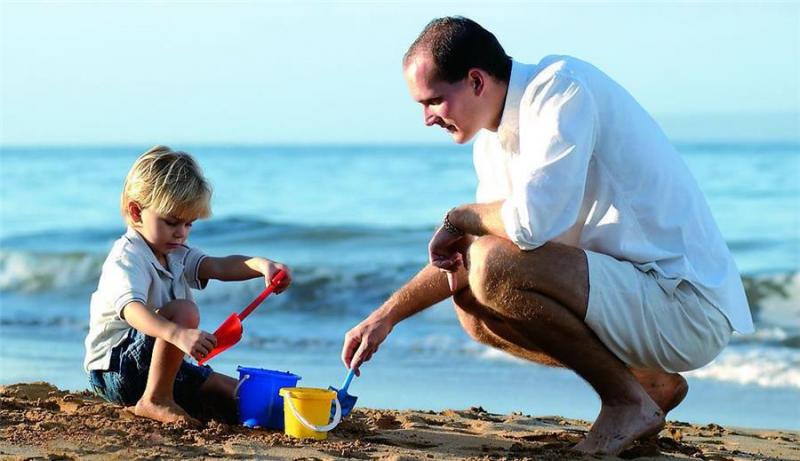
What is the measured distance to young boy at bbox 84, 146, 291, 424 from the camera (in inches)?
153

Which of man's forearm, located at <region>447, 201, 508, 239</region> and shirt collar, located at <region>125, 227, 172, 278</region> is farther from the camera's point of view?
shirt collar, located at <region>125, 227, 172, 278</region>

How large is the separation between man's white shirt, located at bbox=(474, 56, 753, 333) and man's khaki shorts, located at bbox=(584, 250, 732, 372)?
0.04 metres

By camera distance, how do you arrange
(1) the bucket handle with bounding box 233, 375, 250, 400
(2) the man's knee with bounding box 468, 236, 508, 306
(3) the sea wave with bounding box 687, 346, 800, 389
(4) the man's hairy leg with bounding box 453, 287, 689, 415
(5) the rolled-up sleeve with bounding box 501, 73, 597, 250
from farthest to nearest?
(3) the sea wave with bounding box 687, 346, 800, 389 → (1) the bucket handle with bounding box 233, 375, 250, 400 → (4) the man's hairy leg with bounding box 453, 287, 689, 415 → (2) the man's knee with bounding box 468, 236, 508, 306 → (5) the rolled-up sleeve with bounding box 501, 73, 597, 250

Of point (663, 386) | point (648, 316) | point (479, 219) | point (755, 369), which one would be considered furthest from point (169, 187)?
point (755, 369)

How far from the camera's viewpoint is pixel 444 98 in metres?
3.61

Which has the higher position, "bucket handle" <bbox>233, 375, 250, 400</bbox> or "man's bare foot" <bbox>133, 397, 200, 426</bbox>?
"bucket handle" <bbox>233, 375, 250, 400</bbox>

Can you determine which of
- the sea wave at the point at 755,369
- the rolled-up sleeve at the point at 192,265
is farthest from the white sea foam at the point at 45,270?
the rolled-up sleeve at the point at 192,265

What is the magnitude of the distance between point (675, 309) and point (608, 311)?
228 millimetres

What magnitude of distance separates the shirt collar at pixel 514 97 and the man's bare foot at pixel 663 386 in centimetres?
90

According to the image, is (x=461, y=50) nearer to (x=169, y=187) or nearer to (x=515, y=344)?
(x=515, y=344)

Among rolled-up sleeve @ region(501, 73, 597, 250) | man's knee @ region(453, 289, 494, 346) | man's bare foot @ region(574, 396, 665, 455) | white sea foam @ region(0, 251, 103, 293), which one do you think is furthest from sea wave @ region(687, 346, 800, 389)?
white sea foam @ region(0, 251, 103, 293)

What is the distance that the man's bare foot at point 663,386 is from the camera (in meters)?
3.89

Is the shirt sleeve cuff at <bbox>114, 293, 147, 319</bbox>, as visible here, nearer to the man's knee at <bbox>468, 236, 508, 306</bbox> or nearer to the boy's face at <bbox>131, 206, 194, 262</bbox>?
the boy's face at <bbox>131, 206, 194, 262</bbox>

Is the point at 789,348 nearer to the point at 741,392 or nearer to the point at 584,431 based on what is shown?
the point at 741,392
